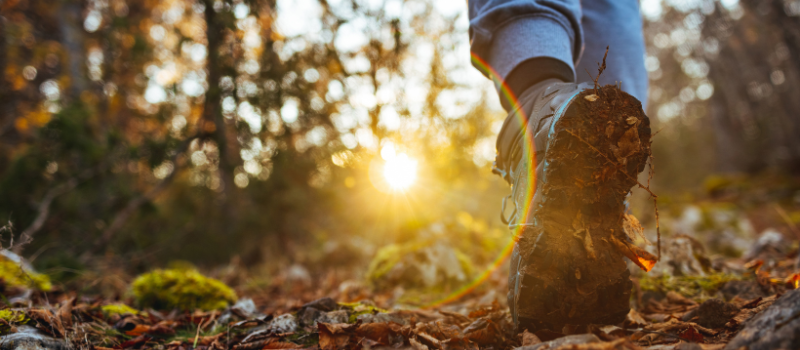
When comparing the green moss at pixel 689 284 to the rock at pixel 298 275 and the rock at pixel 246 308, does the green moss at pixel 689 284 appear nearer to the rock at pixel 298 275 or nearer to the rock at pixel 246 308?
the rock at pixel 246 308

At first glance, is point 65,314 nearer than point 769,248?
Yes

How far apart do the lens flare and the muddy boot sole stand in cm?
392

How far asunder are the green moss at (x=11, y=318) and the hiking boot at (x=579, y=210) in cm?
166

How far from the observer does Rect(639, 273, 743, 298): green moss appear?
1.59m

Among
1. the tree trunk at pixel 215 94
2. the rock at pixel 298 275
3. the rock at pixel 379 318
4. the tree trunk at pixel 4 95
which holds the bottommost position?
the rock at pixel 379 318

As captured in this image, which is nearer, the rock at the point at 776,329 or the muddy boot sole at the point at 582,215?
the rock at the point at 776,329

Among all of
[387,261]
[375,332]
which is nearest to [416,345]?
[375,332]

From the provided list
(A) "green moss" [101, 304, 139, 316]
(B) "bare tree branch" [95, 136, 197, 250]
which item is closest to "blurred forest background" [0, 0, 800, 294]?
(B) "bare tree branch" [95, 136, 197, 250]

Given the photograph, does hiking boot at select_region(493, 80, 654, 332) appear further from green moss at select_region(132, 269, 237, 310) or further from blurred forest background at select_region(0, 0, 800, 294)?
blurred forest background at select_region(0, 0, 800, 294)

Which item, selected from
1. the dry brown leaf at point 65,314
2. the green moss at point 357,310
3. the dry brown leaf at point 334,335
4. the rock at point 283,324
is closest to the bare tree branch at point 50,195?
the dry brown leaf at point 65,314

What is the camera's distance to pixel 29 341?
1122mm

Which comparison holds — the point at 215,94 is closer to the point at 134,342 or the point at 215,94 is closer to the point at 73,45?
the point at 134,342

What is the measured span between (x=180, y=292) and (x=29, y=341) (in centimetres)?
93

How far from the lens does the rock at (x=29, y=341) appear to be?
3.56 feet
